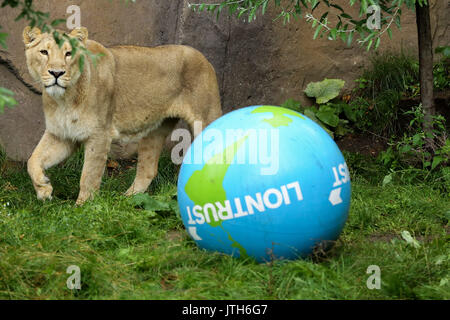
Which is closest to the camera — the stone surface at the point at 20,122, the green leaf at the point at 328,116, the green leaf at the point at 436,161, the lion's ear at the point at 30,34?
the lion's ear at the point at 30,34

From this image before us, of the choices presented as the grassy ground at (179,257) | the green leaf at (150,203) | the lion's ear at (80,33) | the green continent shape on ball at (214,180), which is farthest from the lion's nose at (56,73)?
the green continent shape on ball at (214,180)

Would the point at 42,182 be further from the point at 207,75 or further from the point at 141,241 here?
the point at 207,75

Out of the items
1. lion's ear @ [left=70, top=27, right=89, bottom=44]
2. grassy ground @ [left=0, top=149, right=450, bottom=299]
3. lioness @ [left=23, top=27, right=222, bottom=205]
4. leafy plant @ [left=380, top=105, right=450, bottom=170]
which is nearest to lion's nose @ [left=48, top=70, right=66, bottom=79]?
lioness @ [left=23, top=27, right=222, bottom=205]

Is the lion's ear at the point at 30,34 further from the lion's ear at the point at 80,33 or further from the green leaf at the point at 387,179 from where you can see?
the green leaf at the point at 387,179

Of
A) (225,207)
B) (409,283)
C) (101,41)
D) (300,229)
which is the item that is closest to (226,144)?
(225,207)

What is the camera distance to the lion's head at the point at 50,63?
5.80 meters

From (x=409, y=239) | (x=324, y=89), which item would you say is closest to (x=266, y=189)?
(x=409, y=239)

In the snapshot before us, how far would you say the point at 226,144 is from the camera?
4.25 m

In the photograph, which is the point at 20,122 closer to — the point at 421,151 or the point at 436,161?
the point at 421,151

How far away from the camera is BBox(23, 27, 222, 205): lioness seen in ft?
19.4

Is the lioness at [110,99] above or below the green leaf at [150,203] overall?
above

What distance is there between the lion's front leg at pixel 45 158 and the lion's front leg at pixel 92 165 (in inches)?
7.7

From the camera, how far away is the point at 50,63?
5785 mm
